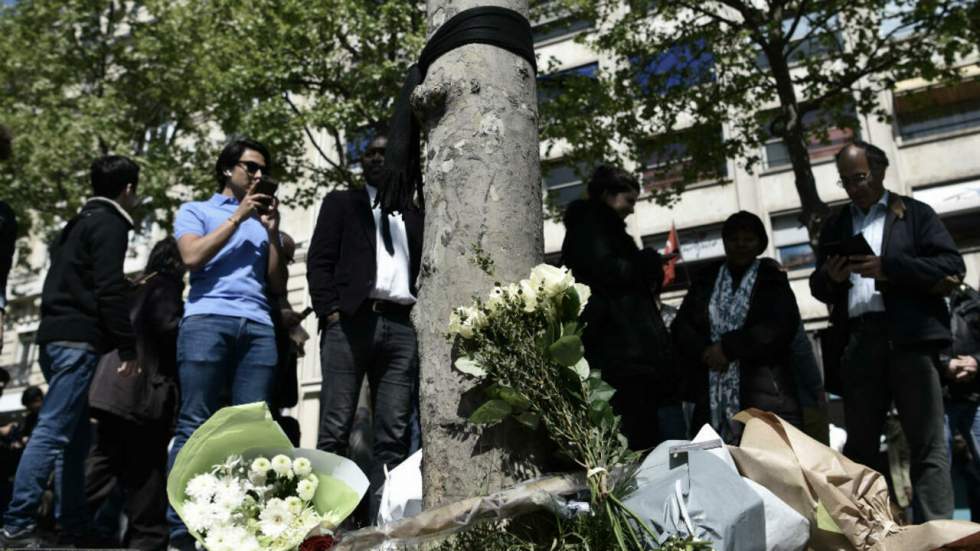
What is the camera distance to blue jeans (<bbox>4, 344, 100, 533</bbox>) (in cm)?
399

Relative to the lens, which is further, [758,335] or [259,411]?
[758,335]

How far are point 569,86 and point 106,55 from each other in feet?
36.8

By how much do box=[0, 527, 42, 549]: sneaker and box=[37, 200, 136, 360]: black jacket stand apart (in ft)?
3.16

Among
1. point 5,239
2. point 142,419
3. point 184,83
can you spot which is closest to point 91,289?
point 5,239

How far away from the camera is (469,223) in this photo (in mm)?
2496

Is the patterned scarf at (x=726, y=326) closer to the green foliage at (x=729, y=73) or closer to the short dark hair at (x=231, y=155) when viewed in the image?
the short dark hair at (x=231, y=155)

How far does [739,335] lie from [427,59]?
7.74 ft

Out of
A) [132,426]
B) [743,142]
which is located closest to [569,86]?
[743,142]

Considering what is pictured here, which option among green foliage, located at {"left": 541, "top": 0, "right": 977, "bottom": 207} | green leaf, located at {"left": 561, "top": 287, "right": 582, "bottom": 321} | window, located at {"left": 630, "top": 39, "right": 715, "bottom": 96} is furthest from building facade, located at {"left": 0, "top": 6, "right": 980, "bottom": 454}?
green leaf, located at {"left": 561, "top": 287, "right": 582, "bottom": 321}

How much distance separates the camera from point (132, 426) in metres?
4.73

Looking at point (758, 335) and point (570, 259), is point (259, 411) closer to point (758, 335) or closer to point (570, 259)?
point (570, 259)

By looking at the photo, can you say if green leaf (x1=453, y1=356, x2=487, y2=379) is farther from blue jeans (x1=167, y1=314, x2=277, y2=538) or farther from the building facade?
the building facade

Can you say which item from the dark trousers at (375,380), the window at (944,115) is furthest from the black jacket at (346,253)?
the window at (944,115)

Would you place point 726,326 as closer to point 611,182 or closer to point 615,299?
point 615,299
